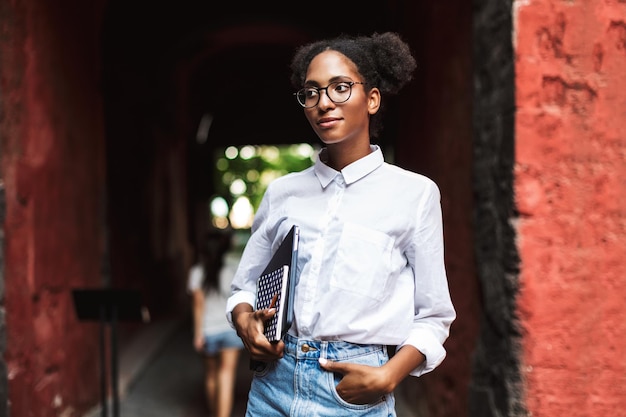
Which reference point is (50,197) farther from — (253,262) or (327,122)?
(327,122)

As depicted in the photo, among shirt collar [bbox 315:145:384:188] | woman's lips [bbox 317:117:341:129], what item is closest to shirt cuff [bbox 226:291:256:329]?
shirt collar [bbox 315:145:384:188]

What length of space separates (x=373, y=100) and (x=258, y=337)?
0.60 meters

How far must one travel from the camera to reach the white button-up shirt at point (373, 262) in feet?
5.10

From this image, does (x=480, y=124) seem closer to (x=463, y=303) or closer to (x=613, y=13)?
(x=613, y=13)

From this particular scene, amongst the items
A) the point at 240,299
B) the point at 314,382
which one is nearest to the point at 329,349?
the point at 314,382

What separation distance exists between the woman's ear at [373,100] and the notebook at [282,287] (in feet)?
1.10

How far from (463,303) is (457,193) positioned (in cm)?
62

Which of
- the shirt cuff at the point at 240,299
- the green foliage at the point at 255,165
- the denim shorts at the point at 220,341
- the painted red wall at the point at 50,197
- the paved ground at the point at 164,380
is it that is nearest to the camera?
the shirt cuff at the point at 240,299

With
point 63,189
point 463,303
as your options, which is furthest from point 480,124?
point 63,189

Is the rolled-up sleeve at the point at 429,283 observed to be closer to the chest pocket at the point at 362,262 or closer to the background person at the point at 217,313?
the chest pocket at the point at 362,262

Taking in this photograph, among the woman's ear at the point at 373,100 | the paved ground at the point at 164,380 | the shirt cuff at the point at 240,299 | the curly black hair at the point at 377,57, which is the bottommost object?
the paved ground at the point at 164,380

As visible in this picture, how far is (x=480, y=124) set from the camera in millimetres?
3283

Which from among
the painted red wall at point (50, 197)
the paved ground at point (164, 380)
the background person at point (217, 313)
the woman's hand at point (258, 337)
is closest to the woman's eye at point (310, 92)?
the woman's hand at point (258, 337)

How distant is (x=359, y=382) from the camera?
4.92 ft
